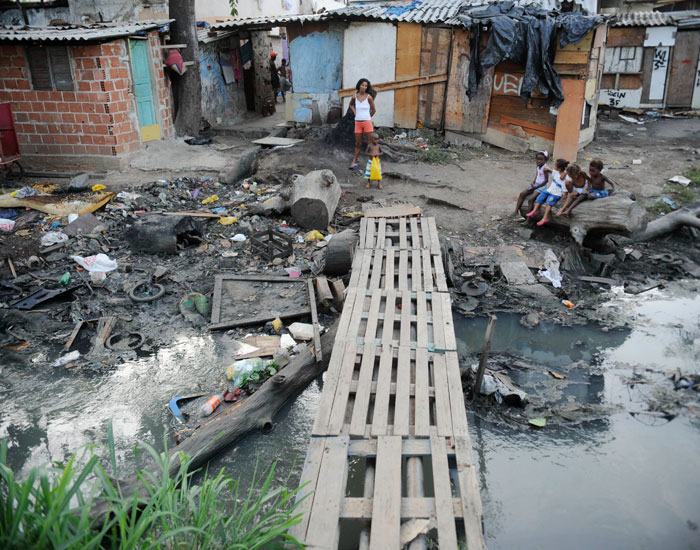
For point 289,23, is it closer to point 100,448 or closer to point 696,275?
point 696,275

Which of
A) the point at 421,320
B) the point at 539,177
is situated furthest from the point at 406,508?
the point at 539,177

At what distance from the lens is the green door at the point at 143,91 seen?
Result: 10094 mm

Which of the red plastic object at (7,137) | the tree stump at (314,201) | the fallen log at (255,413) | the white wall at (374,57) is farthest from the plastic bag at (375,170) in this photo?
the red plastic object at (7,137)

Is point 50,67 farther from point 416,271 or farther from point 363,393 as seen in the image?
point 363,393

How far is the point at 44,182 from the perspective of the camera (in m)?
9.22

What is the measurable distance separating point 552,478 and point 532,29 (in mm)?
8769

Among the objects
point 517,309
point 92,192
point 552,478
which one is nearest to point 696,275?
point 517,309

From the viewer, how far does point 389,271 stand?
5305 mm

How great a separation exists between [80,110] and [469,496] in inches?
376

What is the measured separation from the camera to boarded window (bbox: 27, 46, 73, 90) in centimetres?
915

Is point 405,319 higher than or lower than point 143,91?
lower

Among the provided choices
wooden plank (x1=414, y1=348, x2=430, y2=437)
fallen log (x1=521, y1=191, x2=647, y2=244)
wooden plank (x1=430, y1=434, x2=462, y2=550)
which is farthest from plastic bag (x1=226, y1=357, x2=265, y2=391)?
fallen log (x1=521, y1=191, x2=647, y2=244)

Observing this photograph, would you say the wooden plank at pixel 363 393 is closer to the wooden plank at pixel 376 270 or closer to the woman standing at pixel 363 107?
the wooden plank at pixel 376 270

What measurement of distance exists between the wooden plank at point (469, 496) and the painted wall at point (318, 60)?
1097 centimetres
